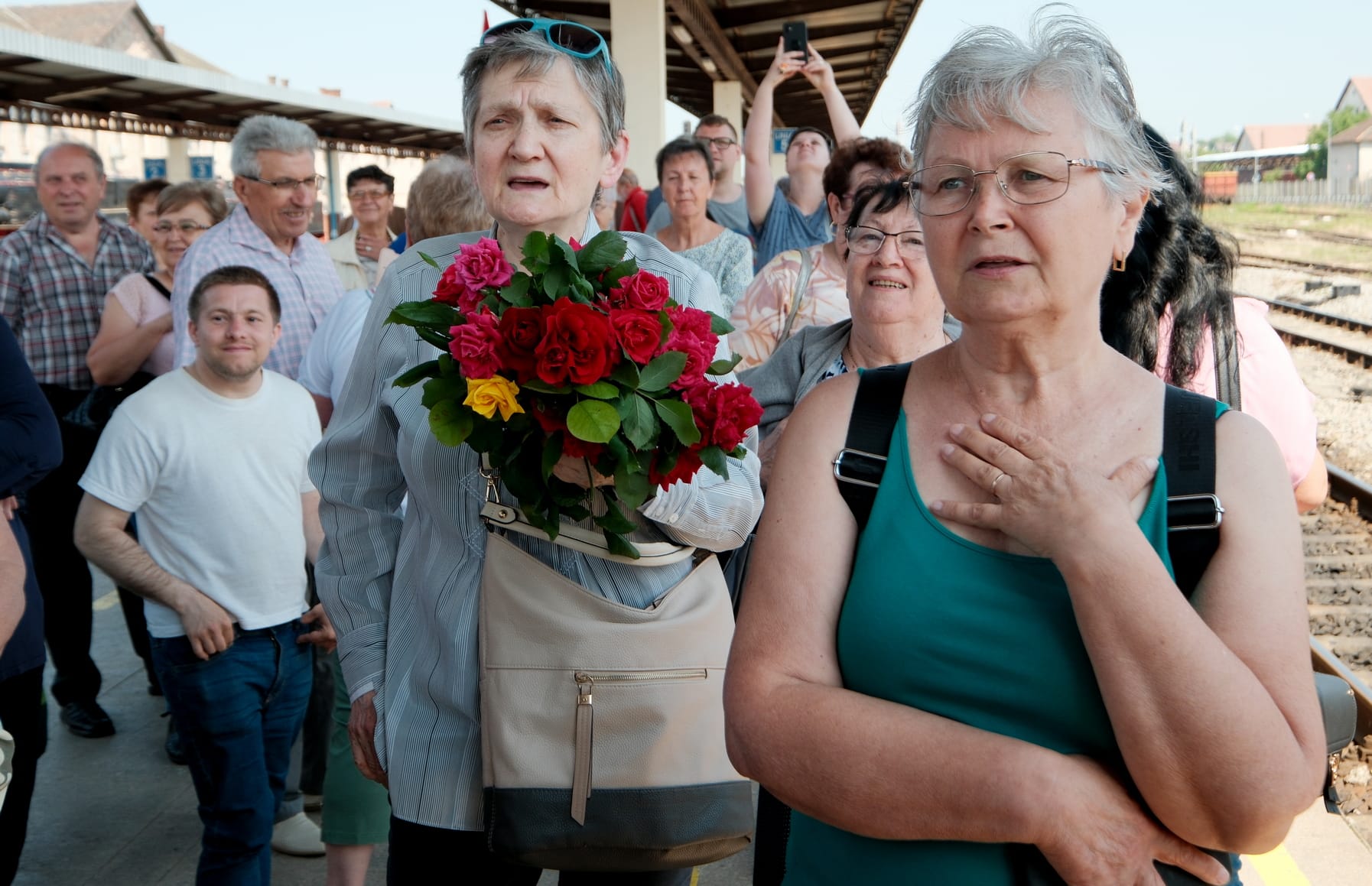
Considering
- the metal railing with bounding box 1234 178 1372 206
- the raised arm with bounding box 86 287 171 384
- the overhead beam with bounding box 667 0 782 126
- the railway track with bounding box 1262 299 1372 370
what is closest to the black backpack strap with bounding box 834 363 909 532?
the raised arm with bounding box 86 287 171 384

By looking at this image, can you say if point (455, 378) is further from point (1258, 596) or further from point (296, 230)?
point (296, 230)

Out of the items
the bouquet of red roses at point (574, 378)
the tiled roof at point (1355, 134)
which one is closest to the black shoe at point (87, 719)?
the bouquet of red roses at point (574, 378)

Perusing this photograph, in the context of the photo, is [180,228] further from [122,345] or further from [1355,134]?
[1355,134]

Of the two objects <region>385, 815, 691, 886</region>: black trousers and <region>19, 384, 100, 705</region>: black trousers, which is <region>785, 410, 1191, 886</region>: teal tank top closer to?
<region>385, 815, 691, 886</region>: black trousers

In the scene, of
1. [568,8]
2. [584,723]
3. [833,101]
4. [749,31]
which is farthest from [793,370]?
[749,31]

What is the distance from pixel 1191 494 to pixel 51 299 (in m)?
5.90

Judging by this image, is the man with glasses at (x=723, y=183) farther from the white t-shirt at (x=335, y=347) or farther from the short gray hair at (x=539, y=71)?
the short gray hair at (x=539, y=71)

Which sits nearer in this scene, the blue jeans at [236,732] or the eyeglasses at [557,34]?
the eyeglasses at [557,34]

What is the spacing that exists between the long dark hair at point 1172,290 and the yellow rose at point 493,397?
153 centimetres

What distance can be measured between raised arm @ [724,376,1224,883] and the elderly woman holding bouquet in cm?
32

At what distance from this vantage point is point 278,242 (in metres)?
5.32

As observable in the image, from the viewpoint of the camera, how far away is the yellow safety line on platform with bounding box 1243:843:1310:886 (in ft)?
12.9

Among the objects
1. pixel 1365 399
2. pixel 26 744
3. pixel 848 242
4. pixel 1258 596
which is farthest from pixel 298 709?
pixel 1365 399

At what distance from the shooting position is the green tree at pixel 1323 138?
83188 millimetres
